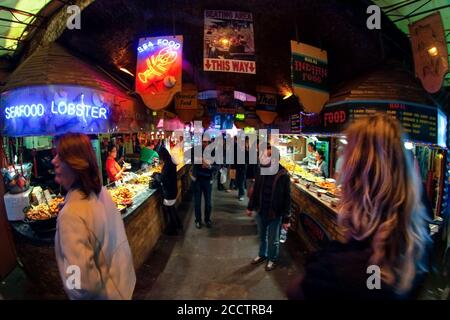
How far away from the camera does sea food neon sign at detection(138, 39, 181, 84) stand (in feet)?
16.6

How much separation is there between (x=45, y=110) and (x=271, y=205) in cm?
444

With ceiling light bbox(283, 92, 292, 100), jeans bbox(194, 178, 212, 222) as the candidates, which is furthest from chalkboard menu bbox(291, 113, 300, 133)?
jeans bbox(194, 178, 212, 222)

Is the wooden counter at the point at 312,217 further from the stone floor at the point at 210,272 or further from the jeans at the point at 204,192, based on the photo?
the jeans at the point at 204,192

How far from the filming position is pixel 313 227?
5.50m

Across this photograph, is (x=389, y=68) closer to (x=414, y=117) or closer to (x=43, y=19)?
(x=414, y=117)

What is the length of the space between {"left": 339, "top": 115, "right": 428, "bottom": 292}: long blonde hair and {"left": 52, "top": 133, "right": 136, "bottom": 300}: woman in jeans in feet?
5.87

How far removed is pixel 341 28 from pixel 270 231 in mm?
4507

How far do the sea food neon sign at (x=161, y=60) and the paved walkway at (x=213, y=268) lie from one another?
12.8 ft

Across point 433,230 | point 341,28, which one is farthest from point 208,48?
point 433,230

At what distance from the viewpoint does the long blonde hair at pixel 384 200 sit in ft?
4.15

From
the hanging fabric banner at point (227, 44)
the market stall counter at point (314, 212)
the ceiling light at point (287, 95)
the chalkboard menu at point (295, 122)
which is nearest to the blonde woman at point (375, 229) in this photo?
the market stall counter at point (314, 212)

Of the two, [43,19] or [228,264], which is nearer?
[228,264]

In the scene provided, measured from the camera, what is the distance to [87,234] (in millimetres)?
1835

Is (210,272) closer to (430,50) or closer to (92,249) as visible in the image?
(92,249)
